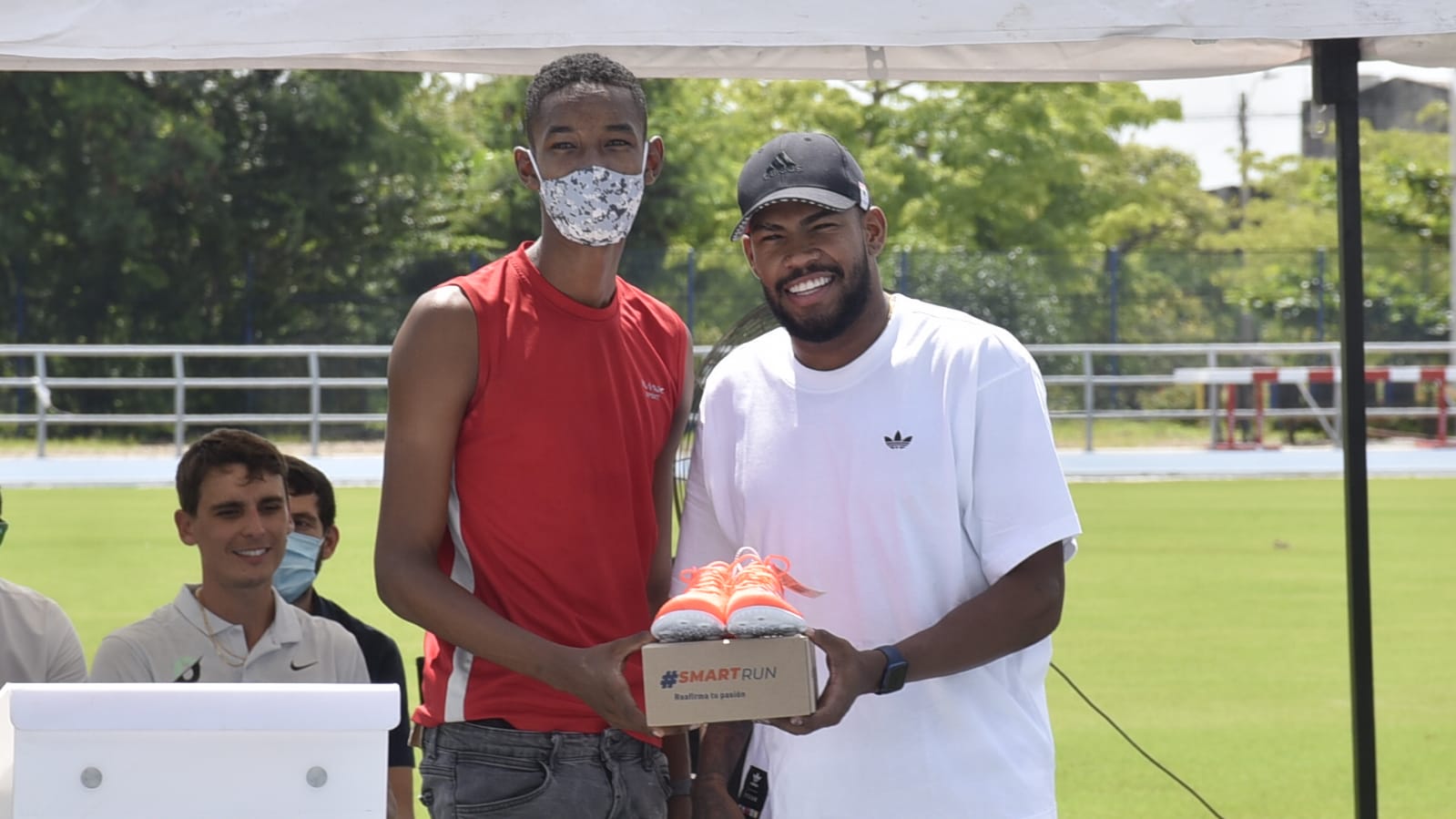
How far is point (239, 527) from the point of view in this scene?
4387mm

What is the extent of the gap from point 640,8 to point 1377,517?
46.3 ft

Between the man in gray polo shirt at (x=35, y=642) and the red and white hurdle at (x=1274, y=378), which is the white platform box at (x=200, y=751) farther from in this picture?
the red and white hurdle at (x=1274, y=378)

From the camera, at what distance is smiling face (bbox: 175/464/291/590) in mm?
4367

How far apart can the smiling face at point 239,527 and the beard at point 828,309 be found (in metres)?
1.92

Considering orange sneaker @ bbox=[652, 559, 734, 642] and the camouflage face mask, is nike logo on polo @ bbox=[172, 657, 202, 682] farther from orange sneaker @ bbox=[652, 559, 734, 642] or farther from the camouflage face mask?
orange sneaker @ bbox=[652, 559, 734, 642]

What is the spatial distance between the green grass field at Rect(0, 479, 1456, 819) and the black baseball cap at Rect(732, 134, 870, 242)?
0.95 m

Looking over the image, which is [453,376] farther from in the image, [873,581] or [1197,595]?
[1197,595]

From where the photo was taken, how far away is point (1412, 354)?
91.6 ft

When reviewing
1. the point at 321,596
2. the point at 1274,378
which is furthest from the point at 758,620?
the point at 1274,378

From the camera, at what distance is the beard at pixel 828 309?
2998 millimetres

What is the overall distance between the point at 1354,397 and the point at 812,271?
6.36 feet

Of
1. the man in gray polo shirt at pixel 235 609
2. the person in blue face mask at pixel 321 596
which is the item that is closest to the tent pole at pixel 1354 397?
the person in blue face mask at pixel 321 596

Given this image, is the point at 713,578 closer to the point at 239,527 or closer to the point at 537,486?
the point at 537,486

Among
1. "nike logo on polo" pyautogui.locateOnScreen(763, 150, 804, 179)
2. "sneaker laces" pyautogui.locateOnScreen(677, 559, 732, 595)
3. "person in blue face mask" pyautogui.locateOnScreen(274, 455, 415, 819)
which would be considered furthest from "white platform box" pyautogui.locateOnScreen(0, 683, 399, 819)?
"person in blue face mask" pyautogui.locateOnScreen(274, 455, 415, 819)
